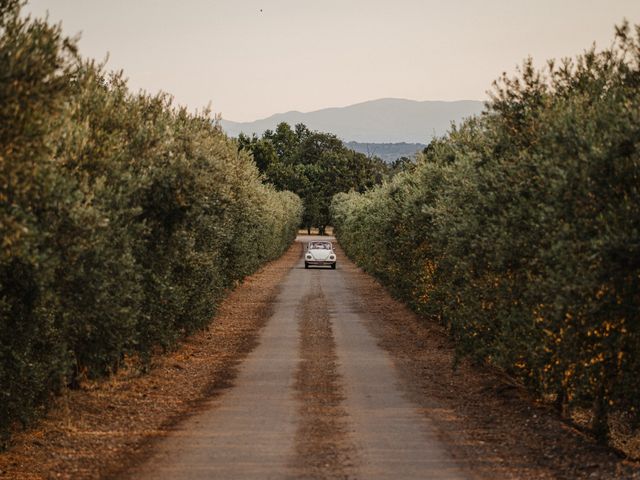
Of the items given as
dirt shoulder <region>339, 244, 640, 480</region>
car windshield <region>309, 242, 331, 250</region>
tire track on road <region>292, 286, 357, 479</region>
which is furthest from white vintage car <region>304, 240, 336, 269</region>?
dirt shoulder <region>339, 244, 640, 480</region>

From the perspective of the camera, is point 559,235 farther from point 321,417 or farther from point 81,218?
point 81,218

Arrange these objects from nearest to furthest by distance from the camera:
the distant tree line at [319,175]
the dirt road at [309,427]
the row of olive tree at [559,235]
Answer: the row of olive tree at [559,235]
the dirt road at [309,427]
the distant tree line at [319,175]

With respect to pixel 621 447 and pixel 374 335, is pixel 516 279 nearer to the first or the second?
pixel 621 447

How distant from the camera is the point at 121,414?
1376 cm

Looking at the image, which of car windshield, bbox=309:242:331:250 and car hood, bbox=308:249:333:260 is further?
car windshield, bbox=309:242:331:250

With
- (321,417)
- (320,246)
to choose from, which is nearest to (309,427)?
(321,417)

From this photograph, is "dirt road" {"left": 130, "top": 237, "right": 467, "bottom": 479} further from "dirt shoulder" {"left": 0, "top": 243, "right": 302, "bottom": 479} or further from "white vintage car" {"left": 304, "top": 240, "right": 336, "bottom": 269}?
"white vintage car" {"left": 304, "top": 240, "right": 336, "bottom": 269}

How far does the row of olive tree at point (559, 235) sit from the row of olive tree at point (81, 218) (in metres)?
5.64

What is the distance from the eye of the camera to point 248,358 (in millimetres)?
19766

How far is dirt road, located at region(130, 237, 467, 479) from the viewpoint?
1012 centimetres

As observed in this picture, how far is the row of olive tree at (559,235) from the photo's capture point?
9492 mm

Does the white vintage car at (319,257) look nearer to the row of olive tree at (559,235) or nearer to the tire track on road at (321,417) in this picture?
the tire track on road at (321,417)

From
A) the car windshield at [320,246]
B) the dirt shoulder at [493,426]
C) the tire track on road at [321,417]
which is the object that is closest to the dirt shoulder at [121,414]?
the tire track on road at [321,417]

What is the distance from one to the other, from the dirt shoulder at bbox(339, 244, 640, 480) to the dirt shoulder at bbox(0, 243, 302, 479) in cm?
430
